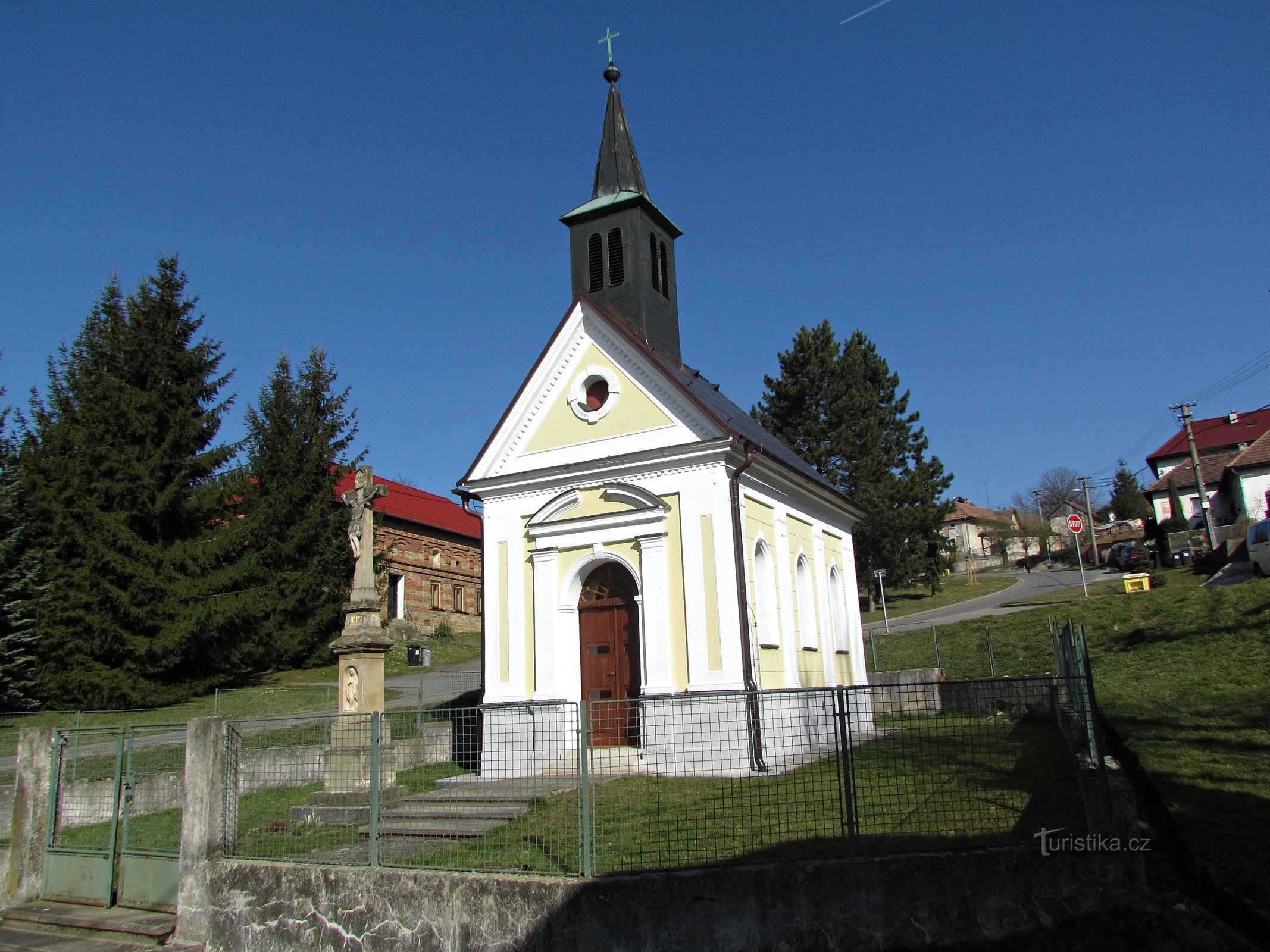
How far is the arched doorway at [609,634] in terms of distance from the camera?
15547 millimetres

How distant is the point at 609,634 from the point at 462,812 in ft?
18.9

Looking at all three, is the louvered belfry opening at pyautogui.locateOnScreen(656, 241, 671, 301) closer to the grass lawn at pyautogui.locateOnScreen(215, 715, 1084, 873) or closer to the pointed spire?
the pointed spire

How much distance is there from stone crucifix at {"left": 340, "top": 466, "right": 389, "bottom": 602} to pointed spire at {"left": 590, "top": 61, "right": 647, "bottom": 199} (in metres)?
9.06

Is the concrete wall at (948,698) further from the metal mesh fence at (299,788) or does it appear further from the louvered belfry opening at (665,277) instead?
the louvered belfry opening at (665,277)

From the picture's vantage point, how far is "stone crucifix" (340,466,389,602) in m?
13.0

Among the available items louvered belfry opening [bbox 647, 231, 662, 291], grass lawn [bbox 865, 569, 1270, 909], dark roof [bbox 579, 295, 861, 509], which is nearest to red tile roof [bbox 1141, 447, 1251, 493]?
grass lawn [bbox 865, 569, 1270, 909]

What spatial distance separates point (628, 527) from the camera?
15.6 metres

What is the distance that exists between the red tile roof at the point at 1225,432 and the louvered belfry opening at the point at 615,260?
5487 cm

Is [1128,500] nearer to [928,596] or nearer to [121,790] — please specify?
[928,596]

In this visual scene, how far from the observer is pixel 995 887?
6629 millimetres

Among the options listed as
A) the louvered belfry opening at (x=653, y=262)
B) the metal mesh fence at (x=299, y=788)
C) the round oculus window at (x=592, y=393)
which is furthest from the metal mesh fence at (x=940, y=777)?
the louvered belfry opening at (x=653, y=262)

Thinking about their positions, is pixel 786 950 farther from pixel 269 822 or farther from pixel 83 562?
pixel 83 562

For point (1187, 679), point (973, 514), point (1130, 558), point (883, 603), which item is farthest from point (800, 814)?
point (973, 514)

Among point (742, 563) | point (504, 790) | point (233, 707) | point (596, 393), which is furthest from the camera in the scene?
point (233, 707)
